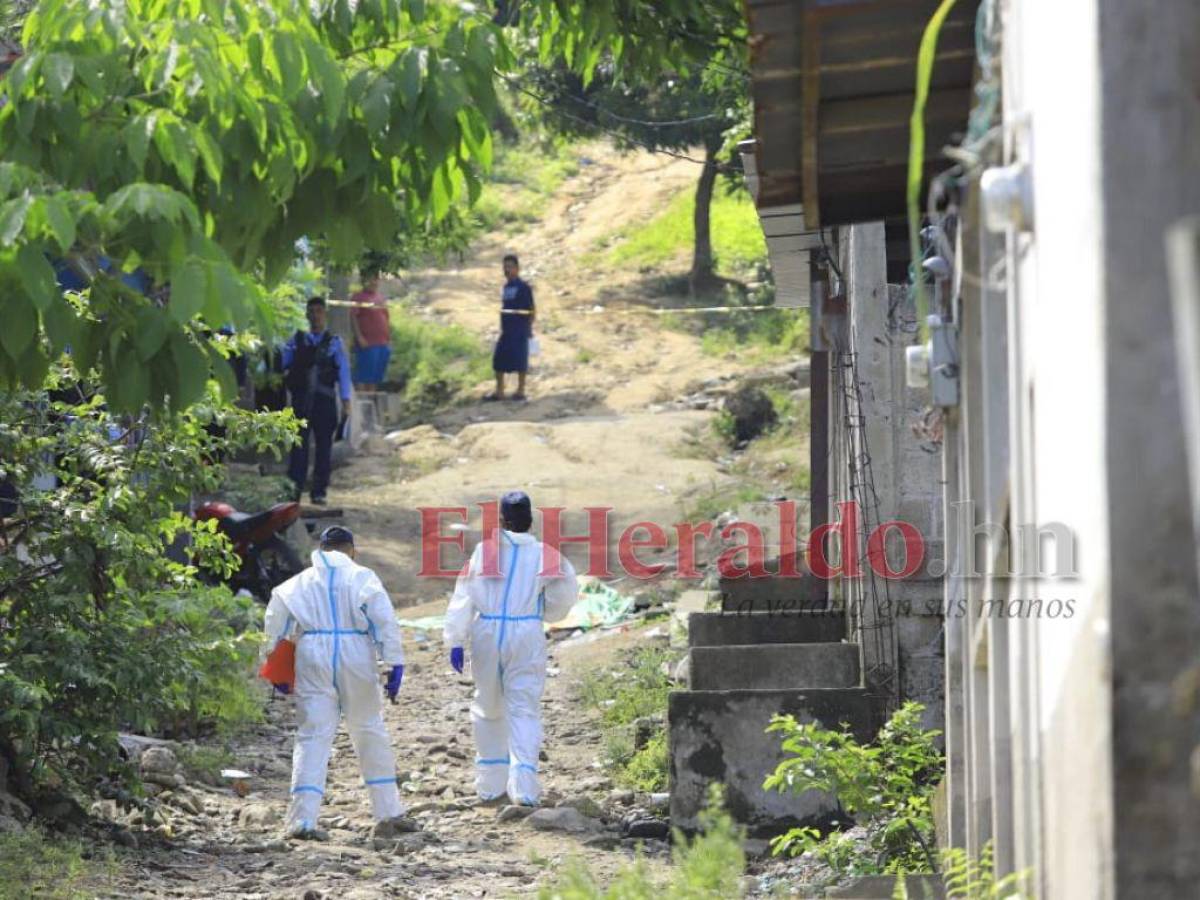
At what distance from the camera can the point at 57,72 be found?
18.0 feet

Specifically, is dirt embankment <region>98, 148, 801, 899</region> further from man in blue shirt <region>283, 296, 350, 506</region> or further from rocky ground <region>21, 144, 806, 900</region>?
man in blue shirt <region>283, 296, 350, 506</region>

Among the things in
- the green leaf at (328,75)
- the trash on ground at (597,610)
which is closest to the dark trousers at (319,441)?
the trash on ground at (597,610)

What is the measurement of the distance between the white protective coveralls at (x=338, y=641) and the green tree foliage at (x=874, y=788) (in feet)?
9.60

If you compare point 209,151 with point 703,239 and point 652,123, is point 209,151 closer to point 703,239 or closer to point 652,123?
point 652,123

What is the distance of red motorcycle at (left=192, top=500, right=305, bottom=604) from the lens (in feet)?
49.0

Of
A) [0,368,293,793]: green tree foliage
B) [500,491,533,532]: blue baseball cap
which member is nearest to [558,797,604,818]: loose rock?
[500,491,533,532]: blue baseball cap

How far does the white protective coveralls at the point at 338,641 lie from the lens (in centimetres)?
1020

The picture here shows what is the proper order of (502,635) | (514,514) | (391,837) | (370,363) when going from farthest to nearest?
(370,363) < (514,514) < (502,635) < (391,837)

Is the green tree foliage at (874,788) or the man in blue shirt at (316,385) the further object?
the man in blue shirt at (316,385)

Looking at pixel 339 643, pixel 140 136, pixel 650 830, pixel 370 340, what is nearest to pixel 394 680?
pixel 339 643

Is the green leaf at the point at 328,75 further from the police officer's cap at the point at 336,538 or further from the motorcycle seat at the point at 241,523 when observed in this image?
the motorcycle seat at the point at 241,523

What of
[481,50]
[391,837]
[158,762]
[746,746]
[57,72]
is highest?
[481,50]

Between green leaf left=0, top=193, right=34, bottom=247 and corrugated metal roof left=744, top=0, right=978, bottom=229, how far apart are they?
6.61 ft

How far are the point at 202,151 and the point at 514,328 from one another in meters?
17.9
